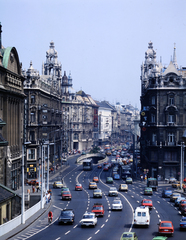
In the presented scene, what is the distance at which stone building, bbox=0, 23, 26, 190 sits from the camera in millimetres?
68188

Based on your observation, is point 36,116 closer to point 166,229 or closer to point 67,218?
point 67,218

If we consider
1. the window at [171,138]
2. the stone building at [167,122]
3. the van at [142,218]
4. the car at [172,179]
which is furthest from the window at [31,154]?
the van at [142,218]

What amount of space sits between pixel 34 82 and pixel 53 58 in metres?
42.7

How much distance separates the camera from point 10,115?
73.0 metres

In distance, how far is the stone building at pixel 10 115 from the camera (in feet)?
224

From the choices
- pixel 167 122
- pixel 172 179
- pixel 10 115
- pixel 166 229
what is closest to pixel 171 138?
pixel 167 122

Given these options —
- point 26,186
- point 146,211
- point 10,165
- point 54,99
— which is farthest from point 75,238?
point 54,99

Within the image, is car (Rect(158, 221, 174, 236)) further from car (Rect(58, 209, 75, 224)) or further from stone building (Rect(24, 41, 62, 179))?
stone building (Rect(24, 41, 62, 179))

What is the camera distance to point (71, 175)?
387 feet

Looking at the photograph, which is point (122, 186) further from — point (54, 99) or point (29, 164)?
point (54, 99)

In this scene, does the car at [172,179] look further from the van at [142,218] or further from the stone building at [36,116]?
the van at [142,218]

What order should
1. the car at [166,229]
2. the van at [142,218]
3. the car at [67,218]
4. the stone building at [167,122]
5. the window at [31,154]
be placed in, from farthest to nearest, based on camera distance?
the window at [31,154], the stone building at [167,122], the car at [67,218], the van at [142,218], the car at [166,229]

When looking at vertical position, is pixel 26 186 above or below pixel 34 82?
below

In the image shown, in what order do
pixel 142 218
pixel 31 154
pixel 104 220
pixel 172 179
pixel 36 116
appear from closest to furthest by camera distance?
pixel 142 218, pixel 104 220, pixel 172 179, pixel 31 154, pixel 36 116
